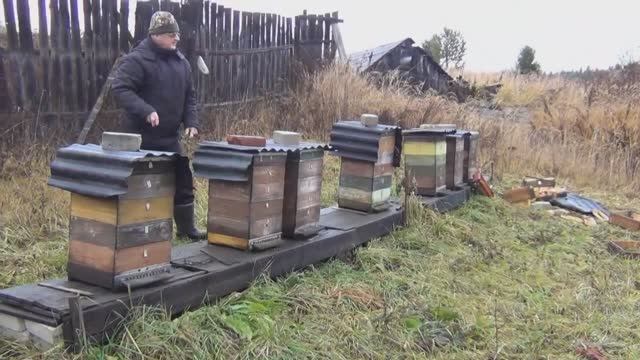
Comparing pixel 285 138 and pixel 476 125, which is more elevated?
pixel 285 138

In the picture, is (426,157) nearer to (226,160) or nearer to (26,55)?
(226,160)

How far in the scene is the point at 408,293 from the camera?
4266mm

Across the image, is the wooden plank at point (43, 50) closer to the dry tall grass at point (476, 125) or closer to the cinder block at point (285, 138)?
the dry tall grass at point (476, 125)

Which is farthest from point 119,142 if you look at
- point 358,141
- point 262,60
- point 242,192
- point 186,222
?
point 262,60

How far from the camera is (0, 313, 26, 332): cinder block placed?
2938 mm

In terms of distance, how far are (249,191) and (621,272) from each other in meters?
3.40

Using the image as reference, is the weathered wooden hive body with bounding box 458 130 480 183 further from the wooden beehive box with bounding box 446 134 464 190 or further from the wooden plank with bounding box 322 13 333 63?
the wooden plank with bounding box 322 13 333 63

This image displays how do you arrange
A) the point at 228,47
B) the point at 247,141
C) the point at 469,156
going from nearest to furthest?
the point at 247,141 → the point at 469,156 → the point at 228,47

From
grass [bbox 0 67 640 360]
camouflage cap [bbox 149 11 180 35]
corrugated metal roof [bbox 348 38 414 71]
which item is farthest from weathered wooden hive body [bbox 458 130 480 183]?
corrugated metal roof [bbox 348 38 414 71]

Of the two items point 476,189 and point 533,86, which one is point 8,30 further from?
point 533,86

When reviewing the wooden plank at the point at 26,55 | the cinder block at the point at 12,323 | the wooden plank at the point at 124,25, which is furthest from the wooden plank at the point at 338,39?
the cinder block at the point at 12,323

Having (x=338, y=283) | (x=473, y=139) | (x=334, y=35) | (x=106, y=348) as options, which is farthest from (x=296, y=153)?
(x=334, y=35)

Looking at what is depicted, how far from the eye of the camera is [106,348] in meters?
2.95

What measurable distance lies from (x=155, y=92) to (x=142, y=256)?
64.1 inches
